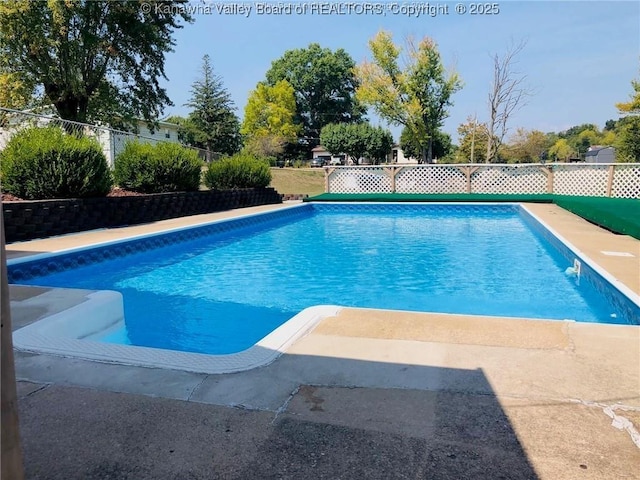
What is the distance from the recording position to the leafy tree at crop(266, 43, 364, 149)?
49.4 metres

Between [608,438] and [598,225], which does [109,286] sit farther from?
[598,225]

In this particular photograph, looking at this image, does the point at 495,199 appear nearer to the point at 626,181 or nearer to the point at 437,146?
the point at 626,181

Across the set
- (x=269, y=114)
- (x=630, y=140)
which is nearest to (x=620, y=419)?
(x=630, y=140)

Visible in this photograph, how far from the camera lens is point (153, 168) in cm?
1084

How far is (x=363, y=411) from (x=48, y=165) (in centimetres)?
804

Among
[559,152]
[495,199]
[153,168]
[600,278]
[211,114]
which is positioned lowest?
[600,278]

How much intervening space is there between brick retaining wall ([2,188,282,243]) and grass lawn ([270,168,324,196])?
8701mm

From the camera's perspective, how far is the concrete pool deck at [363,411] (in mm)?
1588

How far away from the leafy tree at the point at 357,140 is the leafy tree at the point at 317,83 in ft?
41.8

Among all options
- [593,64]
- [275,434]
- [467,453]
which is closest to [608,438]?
[467,453]

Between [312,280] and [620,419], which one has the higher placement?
[620,419]

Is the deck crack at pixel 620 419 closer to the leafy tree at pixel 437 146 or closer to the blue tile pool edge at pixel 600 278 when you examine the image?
the blue tile pool edge at pixel 600 278

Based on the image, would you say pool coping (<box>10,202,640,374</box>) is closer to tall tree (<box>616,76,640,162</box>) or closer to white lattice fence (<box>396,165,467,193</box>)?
white lattice fence (<box>396,165,467,193</box>)

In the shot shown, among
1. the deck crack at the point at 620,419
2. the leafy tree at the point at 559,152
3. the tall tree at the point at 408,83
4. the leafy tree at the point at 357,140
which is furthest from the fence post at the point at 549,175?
the leafy tree at the point at 559,152
